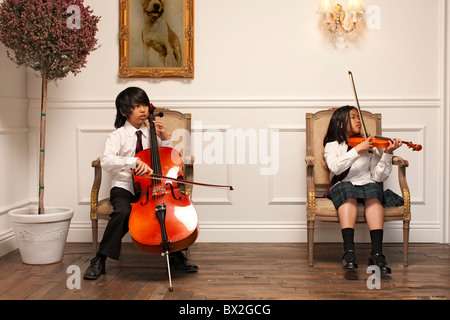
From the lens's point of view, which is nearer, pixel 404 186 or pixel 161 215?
pixel 161 215

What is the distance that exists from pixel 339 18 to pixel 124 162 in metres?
1.79

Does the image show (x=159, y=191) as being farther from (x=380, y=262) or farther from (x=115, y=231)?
(x=380, y=262)

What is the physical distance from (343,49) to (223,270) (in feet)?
5.75

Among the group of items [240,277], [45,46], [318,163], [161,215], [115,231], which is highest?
[45,46]

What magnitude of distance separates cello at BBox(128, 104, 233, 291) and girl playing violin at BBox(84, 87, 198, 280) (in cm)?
19

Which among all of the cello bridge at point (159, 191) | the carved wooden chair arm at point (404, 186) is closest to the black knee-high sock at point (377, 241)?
the carved wooden chair arm at point (404, 186)

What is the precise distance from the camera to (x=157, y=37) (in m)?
3.61

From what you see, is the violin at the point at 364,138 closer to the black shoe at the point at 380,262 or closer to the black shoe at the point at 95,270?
the black shoe at the point at 380,262

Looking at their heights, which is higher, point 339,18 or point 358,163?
point 339,18

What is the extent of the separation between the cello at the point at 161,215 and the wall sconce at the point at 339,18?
162 centimetres

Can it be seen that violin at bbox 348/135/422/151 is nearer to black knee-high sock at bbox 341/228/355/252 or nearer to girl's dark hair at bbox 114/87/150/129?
black knee-high sock at bbox 341/228/355/252

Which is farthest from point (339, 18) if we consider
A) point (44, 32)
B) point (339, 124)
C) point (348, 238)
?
point (44, 32)

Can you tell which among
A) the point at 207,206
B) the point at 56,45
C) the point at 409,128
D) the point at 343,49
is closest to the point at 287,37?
the point at 343,49

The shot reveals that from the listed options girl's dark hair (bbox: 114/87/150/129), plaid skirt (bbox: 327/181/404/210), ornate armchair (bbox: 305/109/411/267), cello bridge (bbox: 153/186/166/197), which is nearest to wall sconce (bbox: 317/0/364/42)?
ornate armchair (bbox: 305/109/411/267)
